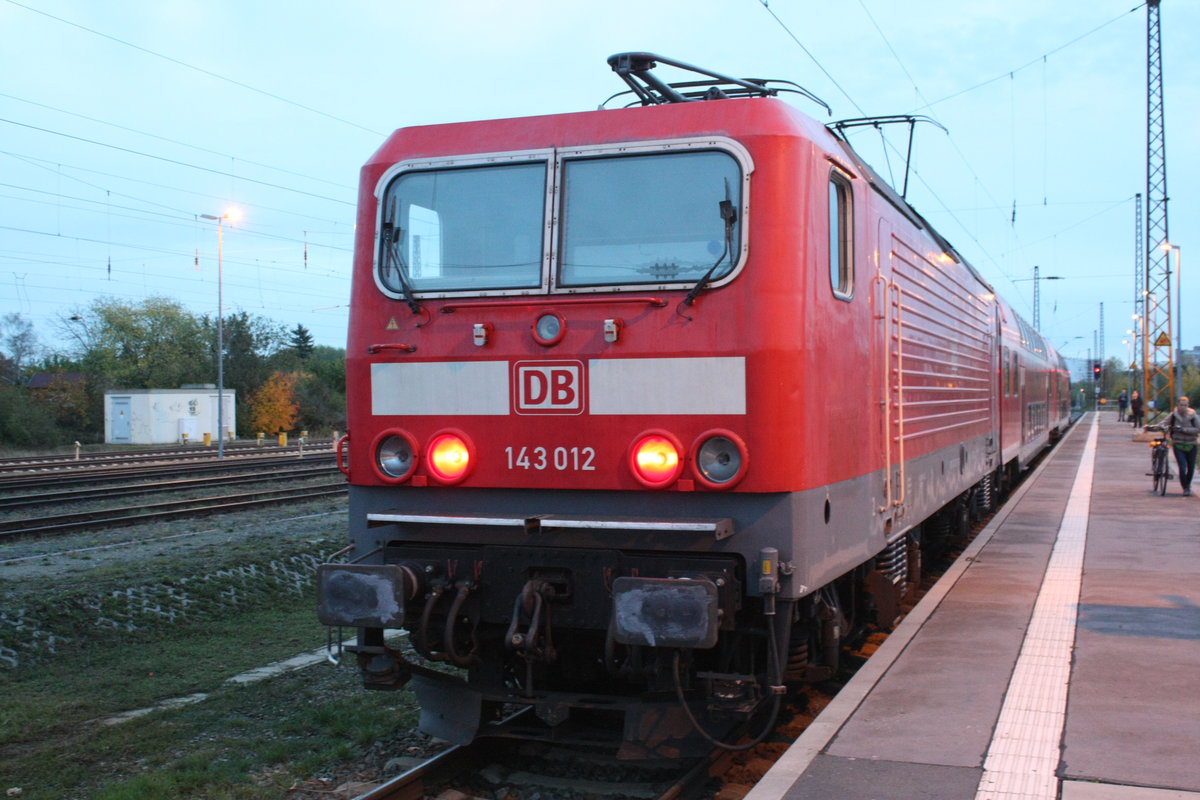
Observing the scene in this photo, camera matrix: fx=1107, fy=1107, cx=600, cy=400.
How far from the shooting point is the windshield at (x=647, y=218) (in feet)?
17.6

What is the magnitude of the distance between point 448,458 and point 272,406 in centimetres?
4965

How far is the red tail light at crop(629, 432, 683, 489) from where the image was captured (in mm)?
5215

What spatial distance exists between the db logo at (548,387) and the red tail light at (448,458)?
Answer: 0.36m

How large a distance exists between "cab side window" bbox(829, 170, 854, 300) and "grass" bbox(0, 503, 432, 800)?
3625mm

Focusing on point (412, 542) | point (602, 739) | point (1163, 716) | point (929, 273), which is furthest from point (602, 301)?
point (929, 273)

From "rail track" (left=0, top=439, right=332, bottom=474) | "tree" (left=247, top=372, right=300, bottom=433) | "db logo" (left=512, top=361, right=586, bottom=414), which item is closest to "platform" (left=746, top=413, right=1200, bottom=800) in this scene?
"db logo" (left=512, top=361, right=586, bottom=414)

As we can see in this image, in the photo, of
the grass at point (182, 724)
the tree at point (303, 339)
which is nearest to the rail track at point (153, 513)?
the grass at point (182, 724)

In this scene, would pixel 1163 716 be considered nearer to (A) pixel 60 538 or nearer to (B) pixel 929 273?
(B) pixel 929 273

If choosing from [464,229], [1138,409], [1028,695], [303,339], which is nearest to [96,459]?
[464,229]

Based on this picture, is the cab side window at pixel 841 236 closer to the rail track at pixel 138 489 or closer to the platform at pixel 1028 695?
the platform at pixel 1028 695

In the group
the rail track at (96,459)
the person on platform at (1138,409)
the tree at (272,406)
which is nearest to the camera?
the rail track at (96,459)

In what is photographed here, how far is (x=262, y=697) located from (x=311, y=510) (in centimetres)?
1063

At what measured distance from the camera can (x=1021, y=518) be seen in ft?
48.4

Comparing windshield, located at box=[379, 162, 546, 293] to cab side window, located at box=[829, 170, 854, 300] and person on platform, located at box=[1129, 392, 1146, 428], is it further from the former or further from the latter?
person on platform, located at box=[1129, 392, 1146, 428]
